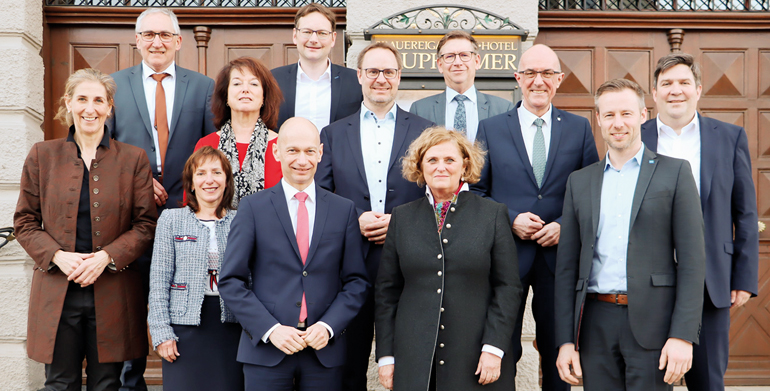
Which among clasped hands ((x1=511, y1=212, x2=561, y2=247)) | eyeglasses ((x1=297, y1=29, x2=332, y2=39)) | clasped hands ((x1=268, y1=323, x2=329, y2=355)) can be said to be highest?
eyeglasses ((x1=297, y1=29, x2=332, y2=39))

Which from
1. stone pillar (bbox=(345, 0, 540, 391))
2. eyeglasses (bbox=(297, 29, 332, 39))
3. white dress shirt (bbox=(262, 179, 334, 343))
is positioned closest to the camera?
white dress shirt (bbox=(262, 179, 334, 343))

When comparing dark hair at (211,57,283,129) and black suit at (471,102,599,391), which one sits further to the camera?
dark hair at (211,57,283,129)

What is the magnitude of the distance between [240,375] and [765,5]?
16.8 feet

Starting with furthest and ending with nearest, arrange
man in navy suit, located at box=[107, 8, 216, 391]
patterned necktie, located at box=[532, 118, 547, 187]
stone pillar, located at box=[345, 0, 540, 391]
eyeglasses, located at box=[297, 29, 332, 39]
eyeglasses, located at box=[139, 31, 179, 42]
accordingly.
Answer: stone pillar, located at box=[345, 0, 540, 391]
eyeglasses, located at box=[297, 29, 332, 39]
eyeglasses, located at box=[139, 31, 179, 42]
man in navy suit, located at box=[107, 8, 216, 391]
patterned necktie, located at box=[532, 118, 547, 187]

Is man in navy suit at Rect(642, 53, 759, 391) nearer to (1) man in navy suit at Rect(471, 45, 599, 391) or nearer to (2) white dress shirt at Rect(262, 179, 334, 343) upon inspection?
(1) man in navy suit at Rect(471, 45, 599, 391)

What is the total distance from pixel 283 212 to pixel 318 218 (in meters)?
0.17

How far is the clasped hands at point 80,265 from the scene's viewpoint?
3242mm

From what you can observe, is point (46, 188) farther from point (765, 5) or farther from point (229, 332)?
point (765, 5)

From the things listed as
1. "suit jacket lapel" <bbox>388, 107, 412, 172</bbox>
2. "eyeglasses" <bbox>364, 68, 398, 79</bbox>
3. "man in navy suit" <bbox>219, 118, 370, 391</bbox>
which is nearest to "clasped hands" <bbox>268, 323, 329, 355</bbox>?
"man in navy suit" <bbox>219, 118, 370, 391</bbox>

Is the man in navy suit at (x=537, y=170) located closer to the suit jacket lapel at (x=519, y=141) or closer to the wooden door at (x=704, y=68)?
the suit jacket lapel at (x=519, y=141)

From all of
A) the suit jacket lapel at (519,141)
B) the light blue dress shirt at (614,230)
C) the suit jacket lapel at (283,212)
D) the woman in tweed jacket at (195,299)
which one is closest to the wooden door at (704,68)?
the suit jacket lapel at (519,141)

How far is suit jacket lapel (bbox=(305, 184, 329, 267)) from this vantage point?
3.01 meters

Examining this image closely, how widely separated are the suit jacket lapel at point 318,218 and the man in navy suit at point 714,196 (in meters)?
1.71

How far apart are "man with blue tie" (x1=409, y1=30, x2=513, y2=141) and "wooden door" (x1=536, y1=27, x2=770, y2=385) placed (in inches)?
62.4
